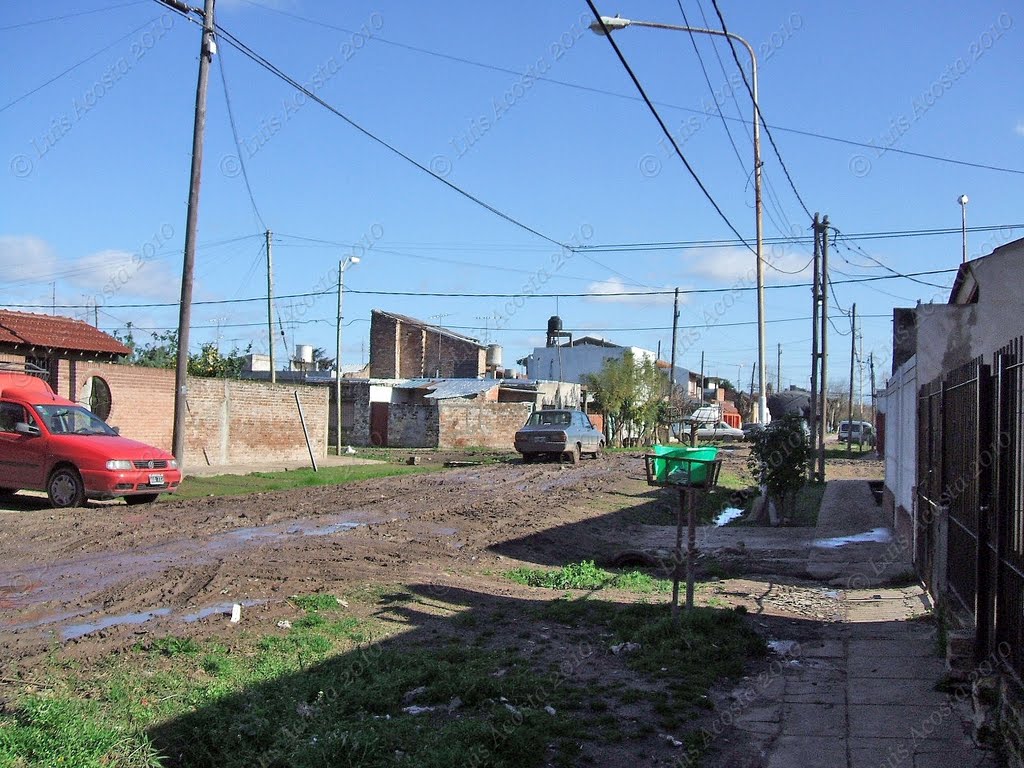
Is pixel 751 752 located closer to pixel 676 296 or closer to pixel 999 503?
pixel 999 503

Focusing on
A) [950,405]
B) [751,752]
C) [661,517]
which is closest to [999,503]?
[751,752]

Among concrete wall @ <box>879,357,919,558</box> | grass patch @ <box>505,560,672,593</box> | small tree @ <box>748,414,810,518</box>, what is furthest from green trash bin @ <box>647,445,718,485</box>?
small tree @ <box>748,414,810,518</box>

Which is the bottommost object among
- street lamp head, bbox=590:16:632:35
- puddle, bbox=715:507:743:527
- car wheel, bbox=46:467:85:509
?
puddle, bbox=715:507:743:527

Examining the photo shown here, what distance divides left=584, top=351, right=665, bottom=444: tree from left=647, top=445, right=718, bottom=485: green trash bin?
43.6m

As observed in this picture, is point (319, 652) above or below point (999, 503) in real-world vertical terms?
below

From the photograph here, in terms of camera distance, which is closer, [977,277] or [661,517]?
[977,277]

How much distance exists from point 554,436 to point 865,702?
26.1 metres

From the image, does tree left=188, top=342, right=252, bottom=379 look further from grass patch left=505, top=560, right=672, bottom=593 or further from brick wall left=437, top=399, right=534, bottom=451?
grass patch left=505, top=560, right=672, bottom=593

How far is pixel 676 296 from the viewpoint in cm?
5538

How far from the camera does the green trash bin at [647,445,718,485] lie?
8.27 meters

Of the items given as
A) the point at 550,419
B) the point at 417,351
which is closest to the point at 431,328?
the point at 417,351

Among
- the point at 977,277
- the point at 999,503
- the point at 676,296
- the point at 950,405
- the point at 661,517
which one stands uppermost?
the point at 676,296

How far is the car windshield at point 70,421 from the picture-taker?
16266 millimetres

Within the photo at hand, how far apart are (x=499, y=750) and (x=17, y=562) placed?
25.8 ft
